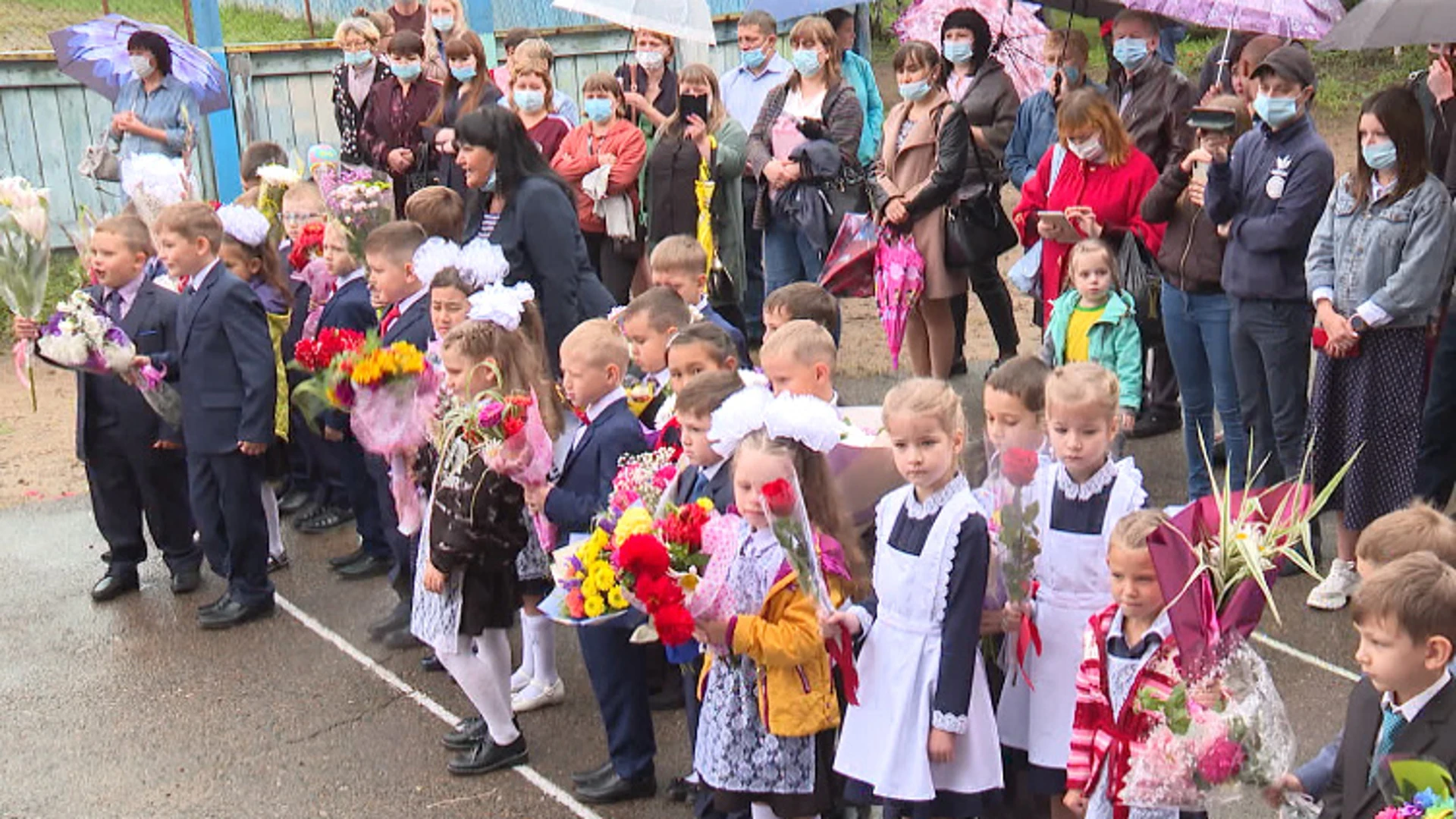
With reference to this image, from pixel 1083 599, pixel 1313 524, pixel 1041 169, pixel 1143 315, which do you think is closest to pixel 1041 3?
pixel 1041 169

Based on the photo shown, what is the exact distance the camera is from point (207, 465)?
7.73 meters

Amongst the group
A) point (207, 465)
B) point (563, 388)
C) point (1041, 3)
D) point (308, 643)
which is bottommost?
point (308, 643)

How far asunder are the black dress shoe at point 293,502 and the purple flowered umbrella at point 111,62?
151 inches

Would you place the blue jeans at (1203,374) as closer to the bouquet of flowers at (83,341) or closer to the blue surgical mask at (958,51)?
the blue surgical mask at (958,51)

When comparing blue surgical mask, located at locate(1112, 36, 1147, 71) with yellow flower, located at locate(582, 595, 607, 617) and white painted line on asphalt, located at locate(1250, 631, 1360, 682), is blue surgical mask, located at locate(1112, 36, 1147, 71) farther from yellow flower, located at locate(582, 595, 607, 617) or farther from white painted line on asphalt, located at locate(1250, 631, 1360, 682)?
yellow flower, located at locate(582, 595, 607, 617)

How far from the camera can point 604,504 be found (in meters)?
5.68

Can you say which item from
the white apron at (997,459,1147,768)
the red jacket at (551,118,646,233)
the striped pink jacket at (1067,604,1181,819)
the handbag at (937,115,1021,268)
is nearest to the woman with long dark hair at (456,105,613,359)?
the red jacket at (551,118,646,233)

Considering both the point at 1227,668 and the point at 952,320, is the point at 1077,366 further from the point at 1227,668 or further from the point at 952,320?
the point at 952,320

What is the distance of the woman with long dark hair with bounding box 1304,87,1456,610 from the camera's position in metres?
6.56

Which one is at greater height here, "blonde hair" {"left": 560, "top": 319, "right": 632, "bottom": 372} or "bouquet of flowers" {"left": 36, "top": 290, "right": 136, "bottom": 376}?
"blonde hair" {"left": 560, "top": 319, "right": 632, "bottom": 372}

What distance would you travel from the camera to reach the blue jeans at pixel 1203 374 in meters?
7.88

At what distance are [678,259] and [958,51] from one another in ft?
10.3

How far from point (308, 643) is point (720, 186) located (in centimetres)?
438

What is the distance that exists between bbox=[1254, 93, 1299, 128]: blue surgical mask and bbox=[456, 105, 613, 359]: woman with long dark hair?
10.6ft
